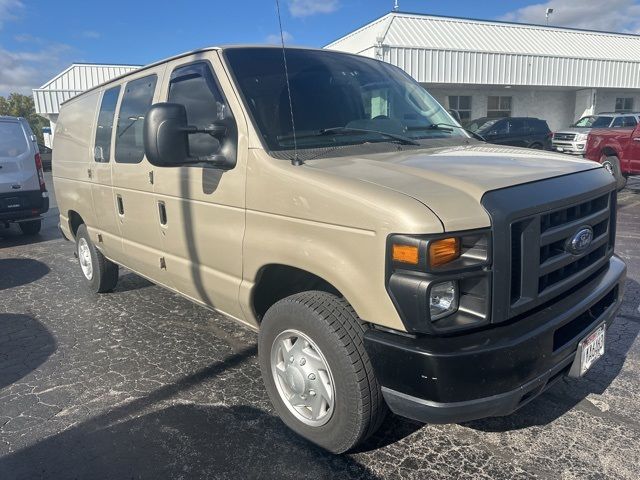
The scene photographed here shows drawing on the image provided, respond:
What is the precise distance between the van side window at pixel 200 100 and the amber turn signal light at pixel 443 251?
4.97ft

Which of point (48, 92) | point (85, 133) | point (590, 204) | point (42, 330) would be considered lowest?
point (42, 330)

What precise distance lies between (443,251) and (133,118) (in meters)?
3.02

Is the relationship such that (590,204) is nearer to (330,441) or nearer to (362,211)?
(362,211)

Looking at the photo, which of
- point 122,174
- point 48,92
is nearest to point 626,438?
point 122,174

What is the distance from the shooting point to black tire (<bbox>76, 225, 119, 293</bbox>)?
5281 millimetres

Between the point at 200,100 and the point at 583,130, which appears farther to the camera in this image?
the point at 583,130

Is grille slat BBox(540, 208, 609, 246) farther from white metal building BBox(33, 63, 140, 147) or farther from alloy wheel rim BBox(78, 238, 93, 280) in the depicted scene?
white metal building BBox(33, 63, 140, 147)

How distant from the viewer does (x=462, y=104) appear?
24.3 metres

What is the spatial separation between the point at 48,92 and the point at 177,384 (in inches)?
1205

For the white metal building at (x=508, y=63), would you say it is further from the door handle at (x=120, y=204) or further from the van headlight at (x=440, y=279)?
the van headlight at (x=440, y=279)

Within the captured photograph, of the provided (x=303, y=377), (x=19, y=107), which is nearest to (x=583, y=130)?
(x=303, y=377)

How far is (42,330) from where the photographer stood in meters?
4.55

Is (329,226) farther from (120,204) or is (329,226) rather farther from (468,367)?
(120,204)

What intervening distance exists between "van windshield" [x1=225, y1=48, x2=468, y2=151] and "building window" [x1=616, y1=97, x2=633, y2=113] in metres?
28.5
